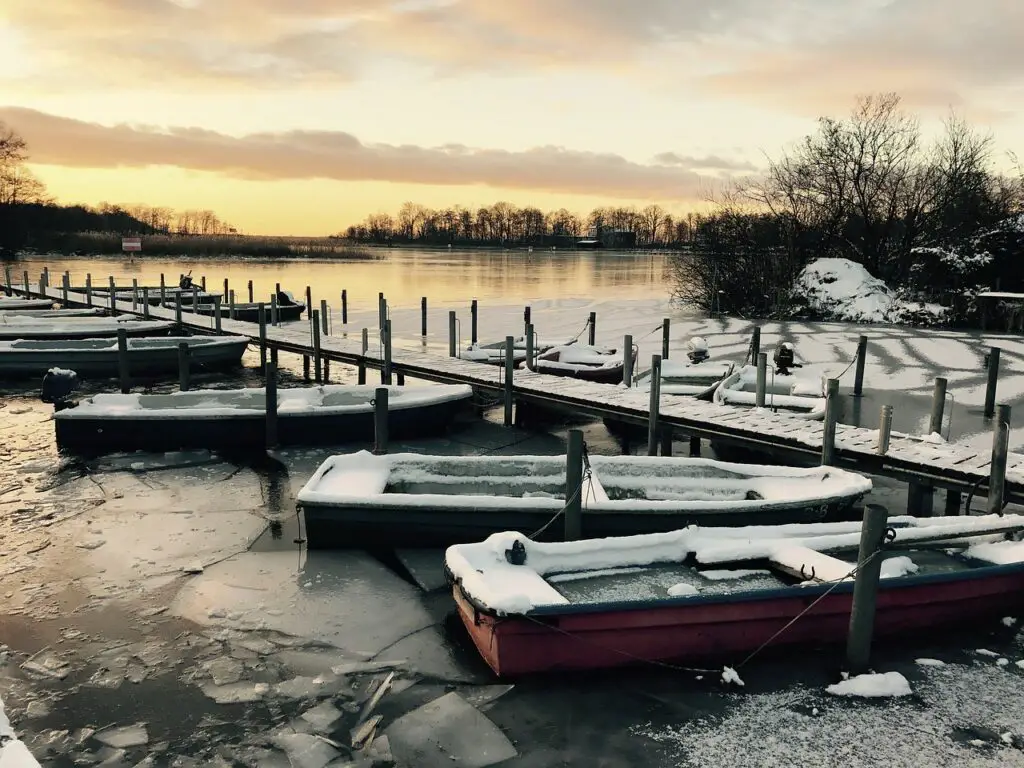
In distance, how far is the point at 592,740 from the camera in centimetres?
492

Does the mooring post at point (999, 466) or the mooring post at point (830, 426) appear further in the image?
the mooring post at point (830, 426)

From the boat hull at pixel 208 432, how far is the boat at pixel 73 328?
9708mm

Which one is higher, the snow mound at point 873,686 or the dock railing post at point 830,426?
the dock railing post at point 830,426

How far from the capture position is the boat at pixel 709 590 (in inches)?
220

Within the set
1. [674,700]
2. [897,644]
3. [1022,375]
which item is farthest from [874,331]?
[674,700]

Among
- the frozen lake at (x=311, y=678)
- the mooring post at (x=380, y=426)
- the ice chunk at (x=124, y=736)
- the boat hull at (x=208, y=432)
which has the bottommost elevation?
the ice chunk at (x=124, y=736)

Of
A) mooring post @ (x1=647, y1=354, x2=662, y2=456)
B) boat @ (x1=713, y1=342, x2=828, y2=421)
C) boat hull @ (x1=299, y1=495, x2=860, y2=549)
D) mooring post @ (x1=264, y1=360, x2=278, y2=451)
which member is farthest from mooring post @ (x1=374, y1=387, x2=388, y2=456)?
boat @ (x1=713, y1=342, x2=828, y2=421)

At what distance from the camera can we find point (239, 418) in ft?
39.0

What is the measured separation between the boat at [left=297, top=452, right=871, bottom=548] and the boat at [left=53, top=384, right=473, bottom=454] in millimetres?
3241

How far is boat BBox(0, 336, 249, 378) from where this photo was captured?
17.9 meters

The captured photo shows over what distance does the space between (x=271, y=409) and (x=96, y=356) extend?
8.87 meters

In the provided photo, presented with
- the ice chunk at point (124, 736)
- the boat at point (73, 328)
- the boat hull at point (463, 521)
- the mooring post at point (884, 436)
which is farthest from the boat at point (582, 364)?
the boat at point (73, 328)

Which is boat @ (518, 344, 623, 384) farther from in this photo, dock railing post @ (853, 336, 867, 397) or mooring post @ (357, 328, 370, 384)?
dock railing post @ (853, 336, 867, 397)

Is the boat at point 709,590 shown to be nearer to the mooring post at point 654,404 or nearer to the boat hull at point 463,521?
the boat hull at point 463,521
